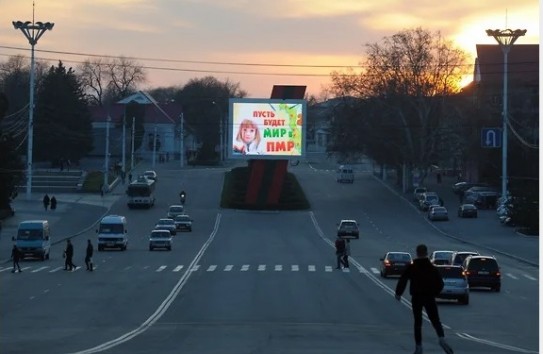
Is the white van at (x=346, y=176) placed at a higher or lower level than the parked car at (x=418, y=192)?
higher

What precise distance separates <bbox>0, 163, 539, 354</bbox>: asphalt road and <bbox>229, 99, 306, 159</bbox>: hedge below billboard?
12844mm

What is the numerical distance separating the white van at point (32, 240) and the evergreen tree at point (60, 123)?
7193 cm

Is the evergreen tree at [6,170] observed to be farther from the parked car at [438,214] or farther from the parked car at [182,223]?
the parked car at [438,214]

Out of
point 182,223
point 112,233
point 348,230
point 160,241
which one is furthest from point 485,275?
point 182,223

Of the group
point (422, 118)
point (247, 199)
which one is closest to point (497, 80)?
point (422, 118)

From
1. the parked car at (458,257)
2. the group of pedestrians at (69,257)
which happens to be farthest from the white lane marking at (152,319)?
the parked car at (458,257)

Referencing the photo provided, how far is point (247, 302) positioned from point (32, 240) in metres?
27.1

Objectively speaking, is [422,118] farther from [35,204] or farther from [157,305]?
[157,305]

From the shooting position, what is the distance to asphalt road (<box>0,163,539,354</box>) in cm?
2208

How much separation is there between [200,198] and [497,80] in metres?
42.5

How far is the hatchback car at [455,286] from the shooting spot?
35.6 metres

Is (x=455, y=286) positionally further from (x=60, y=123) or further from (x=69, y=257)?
(x=60, y=123)

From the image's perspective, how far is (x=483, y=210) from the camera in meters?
101

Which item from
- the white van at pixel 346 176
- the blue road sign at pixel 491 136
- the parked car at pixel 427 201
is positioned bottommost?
the parked car at pixel 427 201
